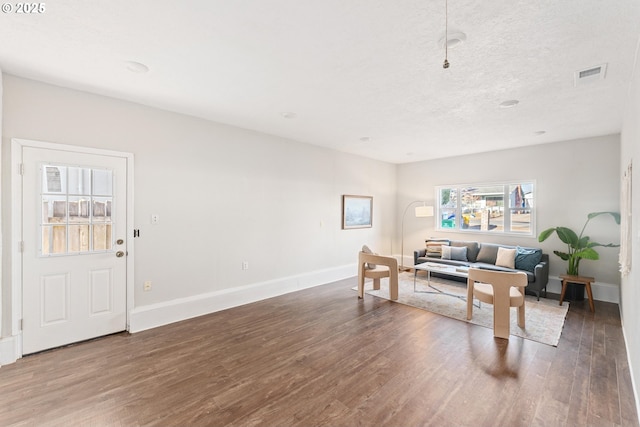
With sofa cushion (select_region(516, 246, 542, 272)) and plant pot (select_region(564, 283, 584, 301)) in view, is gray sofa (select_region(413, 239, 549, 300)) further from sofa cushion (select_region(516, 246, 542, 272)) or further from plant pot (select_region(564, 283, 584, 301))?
plant pot (select_region(564, 283, 584, 301))

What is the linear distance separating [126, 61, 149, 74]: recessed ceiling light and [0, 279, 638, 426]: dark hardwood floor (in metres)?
2.74

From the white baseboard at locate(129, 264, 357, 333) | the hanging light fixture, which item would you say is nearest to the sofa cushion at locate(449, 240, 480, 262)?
the white baseboard at locate(129, 264, 357, 333)

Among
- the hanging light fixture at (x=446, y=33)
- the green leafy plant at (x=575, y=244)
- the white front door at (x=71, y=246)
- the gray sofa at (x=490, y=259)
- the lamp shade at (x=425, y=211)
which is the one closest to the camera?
the hanging light fixture at (x=446, y=33)

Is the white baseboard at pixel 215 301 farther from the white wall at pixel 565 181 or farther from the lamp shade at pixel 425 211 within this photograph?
the white wall at pixel 565 181

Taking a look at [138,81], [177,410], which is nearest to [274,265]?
[177,410]

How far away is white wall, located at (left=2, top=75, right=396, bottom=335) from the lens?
294cm

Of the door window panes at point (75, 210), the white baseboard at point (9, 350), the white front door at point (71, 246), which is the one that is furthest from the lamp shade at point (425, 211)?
the white baseboard at point (9, 350)

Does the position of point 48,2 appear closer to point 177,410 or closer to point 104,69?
point 104,69

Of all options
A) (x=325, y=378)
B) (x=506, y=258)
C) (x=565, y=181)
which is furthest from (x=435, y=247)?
(x=325, y=378)

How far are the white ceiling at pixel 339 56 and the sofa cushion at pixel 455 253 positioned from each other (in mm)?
2741

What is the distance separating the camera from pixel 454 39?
2.06 m

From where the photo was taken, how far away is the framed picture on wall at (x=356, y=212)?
6.05 m

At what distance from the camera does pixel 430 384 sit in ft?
7.67

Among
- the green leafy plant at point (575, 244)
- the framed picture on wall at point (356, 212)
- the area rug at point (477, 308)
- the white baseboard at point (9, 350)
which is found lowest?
the area rug at point (477, 308)
